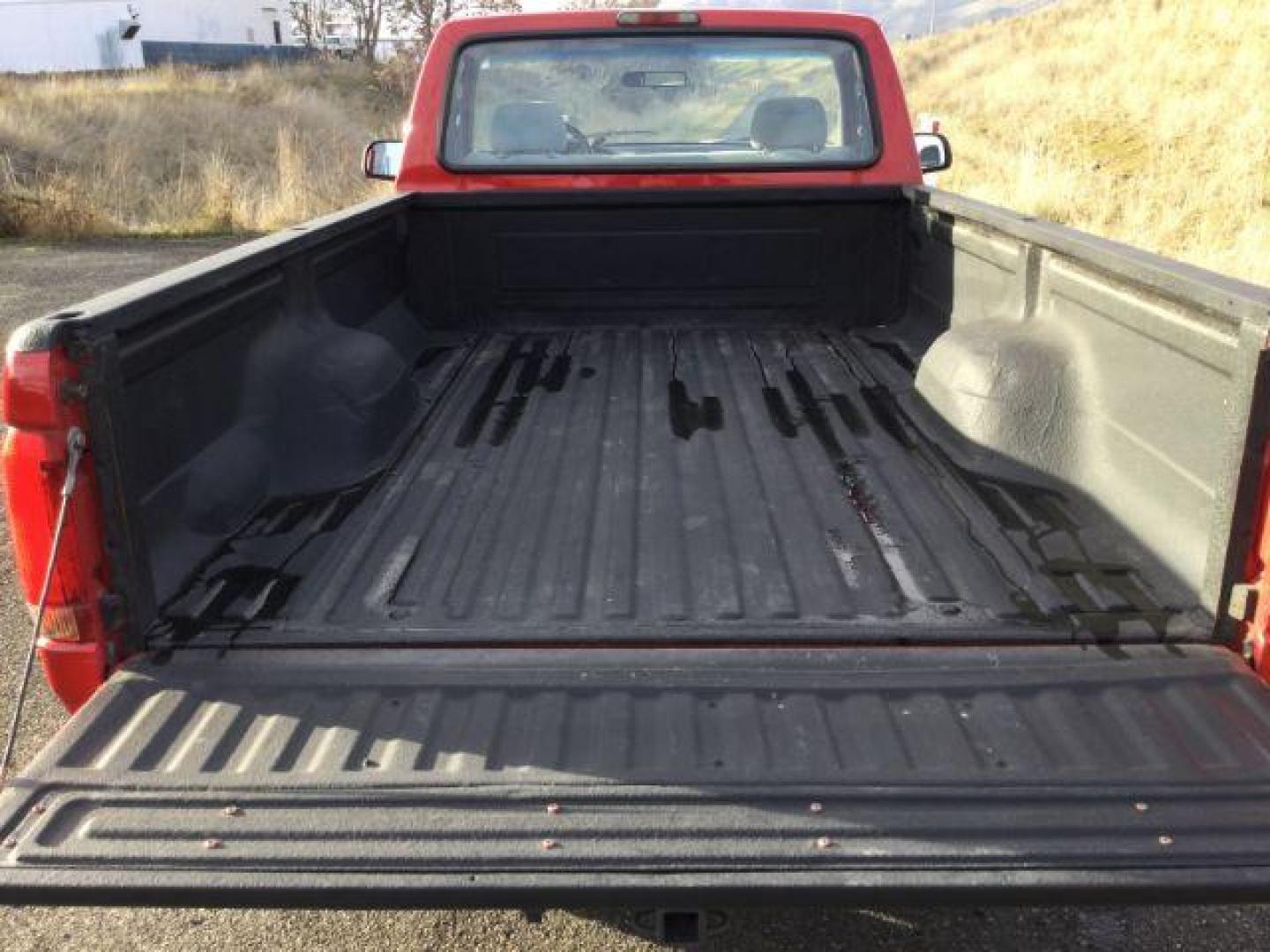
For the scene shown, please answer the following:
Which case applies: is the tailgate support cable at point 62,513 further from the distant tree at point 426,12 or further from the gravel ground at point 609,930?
the distant tree at point 426,12

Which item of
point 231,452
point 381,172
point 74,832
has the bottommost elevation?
point 74,832

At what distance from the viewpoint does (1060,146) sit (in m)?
18.7

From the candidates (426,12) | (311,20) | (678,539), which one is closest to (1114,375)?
(678,539)

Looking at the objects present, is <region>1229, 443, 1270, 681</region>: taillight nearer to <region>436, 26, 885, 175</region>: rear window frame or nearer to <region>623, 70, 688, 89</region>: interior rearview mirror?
<region>436, 26, 885, 175</region>: rear window frame

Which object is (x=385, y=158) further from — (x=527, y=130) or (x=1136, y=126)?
(x=1136, y=126)

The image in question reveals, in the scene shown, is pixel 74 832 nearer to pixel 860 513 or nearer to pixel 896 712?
pixel 896 712

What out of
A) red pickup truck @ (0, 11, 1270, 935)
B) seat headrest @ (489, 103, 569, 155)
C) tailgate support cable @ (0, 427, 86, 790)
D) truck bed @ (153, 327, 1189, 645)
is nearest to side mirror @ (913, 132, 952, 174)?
red pickup truck @ (0, 11, 1270, 935)

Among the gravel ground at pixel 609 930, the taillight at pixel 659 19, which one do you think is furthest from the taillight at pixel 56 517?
the taillight at pixel 659 19

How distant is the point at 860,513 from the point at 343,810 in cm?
143

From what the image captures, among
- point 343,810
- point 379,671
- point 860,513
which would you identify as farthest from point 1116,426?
point 343,810

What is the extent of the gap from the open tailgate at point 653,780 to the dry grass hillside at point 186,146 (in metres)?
12.1

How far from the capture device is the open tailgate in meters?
1.48

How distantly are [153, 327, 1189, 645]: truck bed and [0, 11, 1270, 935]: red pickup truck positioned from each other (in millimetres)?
12

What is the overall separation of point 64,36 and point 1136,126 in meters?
41.6
